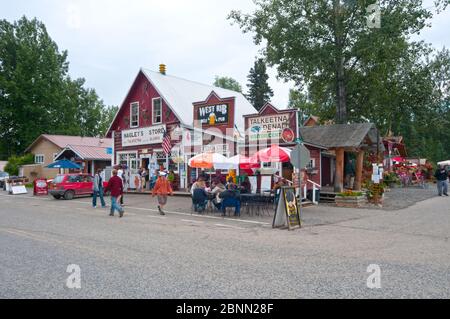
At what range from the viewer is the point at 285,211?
12.1 meters

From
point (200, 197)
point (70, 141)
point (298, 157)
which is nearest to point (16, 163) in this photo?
point (70, 141)

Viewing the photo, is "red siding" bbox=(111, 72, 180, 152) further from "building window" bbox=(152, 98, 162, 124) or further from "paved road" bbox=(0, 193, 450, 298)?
"paved road" bbox=(0, 193, 450, 298)

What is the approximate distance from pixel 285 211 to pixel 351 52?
15.6 m

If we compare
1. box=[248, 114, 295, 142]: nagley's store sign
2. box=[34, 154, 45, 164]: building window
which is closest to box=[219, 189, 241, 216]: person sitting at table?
box=[248, 114, 295, 142]: nagley's store sign

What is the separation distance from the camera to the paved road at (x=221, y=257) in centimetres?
553

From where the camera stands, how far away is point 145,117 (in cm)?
2778

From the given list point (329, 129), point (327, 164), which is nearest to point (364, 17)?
point (329, 129)

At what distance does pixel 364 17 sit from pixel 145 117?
1545cm

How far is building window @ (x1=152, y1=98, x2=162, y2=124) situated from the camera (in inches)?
1065

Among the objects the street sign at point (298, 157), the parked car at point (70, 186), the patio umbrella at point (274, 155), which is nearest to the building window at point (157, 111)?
the parked car at point (70, 186)

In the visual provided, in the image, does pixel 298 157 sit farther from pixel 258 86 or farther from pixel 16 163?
pixel 258 86

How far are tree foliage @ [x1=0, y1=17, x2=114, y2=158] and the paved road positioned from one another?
41.1 m
